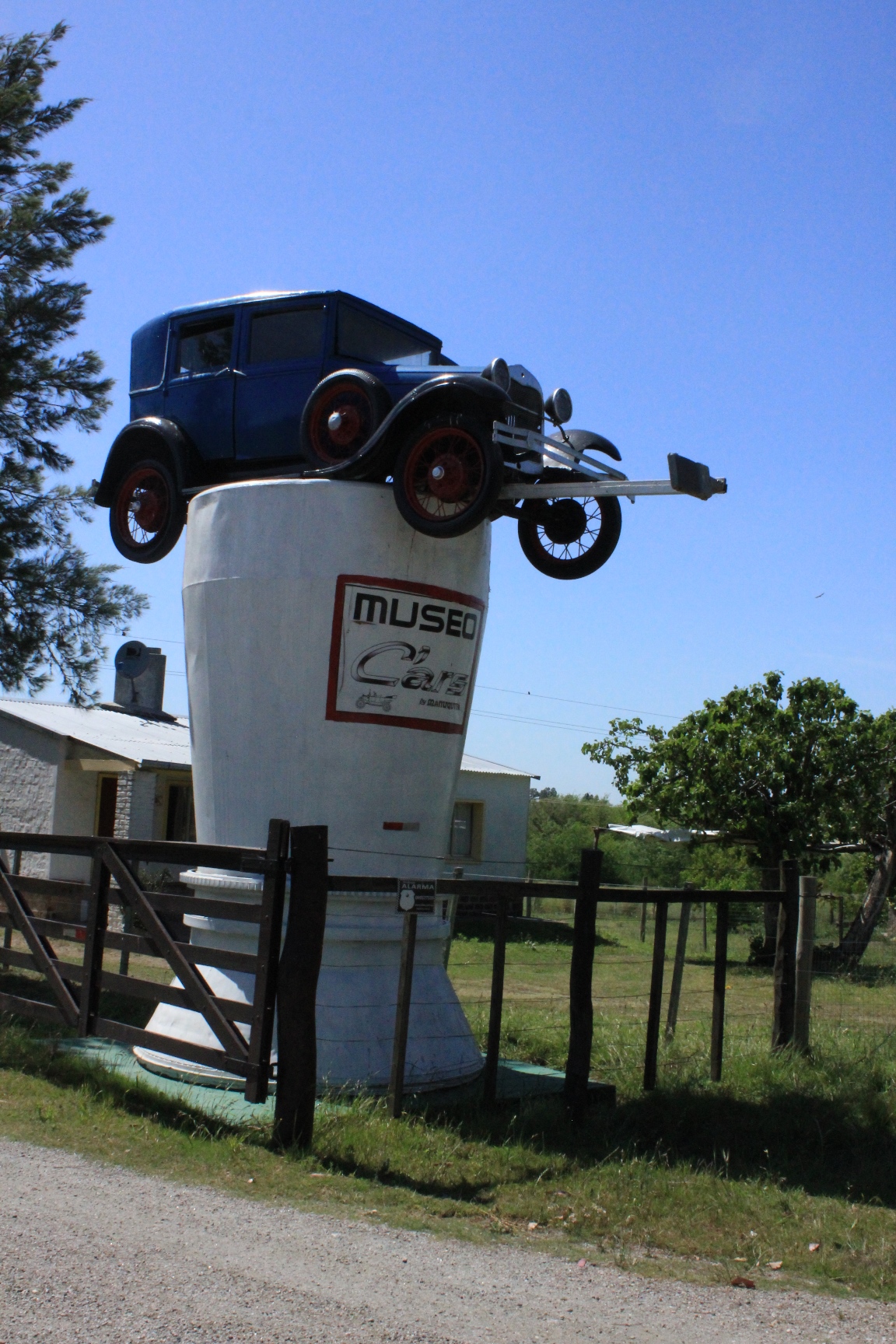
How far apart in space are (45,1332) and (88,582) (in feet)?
38.6

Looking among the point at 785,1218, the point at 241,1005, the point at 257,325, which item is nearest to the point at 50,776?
the point at 257,325

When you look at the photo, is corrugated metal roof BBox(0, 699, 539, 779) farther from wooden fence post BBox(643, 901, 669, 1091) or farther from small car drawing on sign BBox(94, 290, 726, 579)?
wooden fence post BBox(643, 901, 669, 1091)

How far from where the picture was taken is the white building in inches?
866

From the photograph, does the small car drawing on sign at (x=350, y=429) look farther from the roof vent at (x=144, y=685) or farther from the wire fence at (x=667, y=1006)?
the roof vent at (x=144, y=685)

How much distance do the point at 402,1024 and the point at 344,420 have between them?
4.13m

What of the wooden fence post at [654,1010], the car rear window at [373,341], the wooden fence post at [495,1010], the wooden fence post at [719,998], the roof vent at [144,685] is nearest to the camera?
the wooden fence post at [495,1010]

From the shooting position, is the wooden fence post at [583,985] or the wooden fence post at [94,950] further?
the wooden fence post at [94,950]

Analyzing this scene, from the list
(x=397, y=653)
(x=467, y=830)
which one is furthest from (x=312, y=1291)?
(x=467, y=830)

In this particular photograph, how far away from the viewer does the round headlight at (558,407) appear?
30.0 feet

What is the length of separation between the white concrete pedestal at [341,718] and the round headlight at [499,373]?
1092 mm

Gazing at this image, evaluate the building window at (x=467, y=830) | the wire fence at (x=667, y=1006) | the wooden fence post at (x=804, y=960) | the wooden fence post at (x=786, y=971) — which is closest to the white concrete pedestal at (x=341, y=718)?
the wire fence at (x=667, y=1006)

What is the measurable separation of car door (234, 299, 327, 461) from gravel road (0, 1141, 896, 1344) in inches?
221

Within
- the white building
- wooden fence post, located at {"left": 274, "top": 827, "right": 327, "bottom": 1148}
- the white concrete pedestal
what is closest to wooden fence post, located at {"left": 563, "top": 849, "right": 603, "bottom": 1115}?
the white concrete pedestal

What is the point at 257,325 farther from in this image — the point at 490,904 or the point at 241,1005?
the point at 490,904
